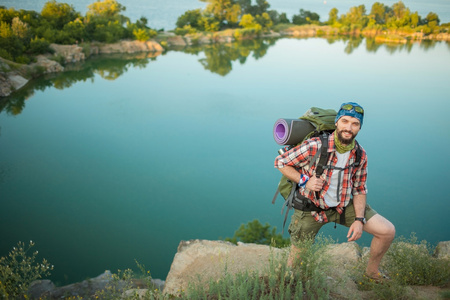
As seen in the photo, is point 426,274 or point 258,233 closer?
point 426,274

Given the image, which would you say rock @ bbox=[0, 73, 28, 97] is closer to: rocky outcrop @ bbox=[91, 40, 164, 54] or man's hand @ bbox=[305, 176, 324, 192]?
rocky outcrop @ bbox=[91, 40, 164, 54]

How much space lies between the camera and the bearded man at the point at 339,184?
103 inches

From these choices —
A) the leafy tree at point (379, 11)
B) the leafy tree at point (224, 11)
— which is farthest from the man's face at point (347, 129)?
the leafy tree at point (379, 11)

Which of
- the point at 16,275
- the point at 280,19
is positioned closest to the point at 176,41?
the point at 280,19

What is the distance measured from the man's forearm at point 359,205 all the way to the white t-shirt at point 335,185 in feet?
0.49

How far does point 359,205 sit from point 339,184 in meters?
0.26

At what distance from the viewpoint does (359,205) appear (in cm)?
279

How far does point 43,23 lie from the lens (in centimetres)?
2481

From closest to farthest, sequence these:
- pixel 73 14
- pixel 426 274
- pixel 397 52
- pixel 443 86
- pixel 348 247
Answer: pixel 426 274
pixel 348 247
pixel 443 86
pixel 73 14
pixel 397 52

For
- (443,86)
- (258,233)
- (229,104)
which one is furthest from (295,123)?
(443,86)

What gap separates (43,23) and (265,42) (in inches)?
866

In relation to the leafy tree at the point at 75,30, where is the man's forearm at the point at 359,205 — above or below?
below

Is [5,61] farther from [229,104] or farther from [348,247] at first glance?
[348,247]

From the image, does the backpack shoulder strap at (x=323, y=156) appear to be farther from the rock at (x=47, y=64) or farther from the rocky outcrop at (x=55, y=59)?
the rock at (x=47, y=64)
